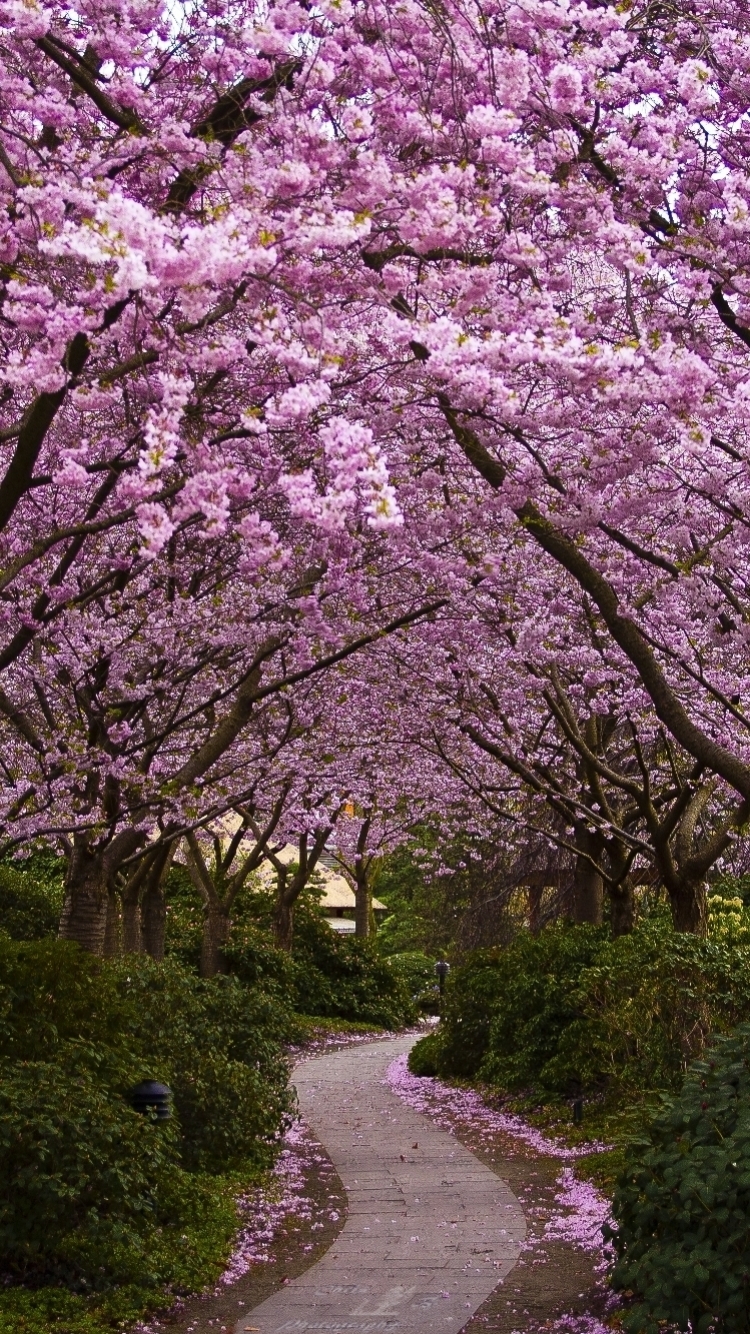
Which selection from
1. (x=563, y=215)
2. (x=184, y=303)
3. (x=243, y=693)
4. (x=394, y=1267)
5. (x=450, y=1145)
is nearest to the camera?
(x=184, y=303)

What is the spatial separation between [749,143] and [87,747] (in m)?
6.31

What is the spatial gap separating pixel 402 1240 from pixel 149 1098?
75.0 inches

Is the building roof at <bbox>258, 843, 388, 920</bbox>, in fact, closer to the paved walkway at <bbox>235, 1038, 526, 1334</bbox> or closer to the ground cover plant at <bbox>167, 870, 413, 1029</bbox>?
the ground cover plant at <bbox>167, 870, 413, 1029</bbox>

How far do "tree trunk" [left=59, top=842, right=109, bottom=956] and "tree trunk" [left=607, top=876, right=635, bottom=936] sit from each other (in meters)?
6.34

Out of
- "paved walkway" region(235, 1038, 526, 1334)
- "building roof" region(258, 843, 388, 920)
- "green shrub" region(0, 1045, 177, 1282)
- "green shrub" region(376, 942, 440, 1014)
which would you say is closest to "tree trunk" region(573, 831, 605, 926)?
"paved walkway" region(235, 1038, 526, 1334)

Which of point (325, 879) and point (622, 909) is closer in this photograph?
point (622, 909)

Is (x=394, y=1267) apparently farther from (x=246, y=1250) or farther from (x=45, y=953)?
(x=45, y=953)

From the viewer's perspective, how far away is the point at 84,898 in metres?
11.6

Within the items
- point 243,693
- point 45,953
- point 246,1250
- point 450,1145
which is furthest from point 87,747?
point 450,1145

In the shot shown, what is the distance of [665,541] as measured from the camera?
9992 mm

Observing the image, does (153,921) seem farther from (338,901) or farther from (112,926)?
(338,901)

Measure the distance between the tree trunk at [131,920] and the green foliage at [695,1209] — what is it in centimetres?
1112

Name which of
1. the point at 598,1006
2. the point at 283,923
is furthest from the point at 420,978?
the point at 598,1006

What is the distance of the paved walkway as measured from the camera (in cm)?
673
